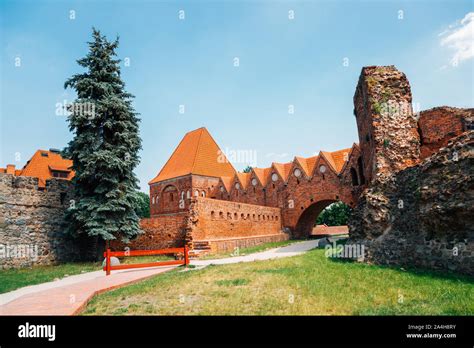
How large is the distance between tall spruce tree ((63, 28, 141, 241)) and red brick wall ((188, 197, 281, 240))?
3396mm

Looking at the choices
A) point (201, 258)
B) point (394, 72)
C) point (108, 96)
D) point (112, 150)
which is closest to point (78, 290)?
point (201, 258)

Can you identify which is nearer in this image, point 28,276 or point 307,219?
point 28,276

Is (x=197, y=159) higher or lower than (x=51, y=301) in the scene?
higher

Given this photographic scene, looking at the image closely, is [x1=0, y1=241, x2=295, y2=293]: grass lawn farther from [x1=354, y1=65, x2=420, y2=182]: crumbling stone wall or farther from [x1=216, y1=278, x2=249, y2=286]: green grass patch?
[x1=354, y1=65, x2=420, y2=182]: crumbling stone wall

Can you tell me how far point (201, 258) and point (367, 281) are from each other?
363 inches

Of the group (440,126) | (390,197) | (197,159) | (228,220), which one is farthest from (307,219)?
(390,197)

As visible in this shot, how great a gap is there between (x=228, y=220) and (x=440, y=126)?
13.2m

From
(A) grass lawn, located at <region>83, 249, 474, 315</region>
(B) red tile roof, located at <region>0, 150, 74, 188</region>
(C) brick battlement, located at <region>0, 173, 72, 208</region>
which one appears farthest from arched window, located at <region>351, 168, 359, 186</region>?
(B) red tile roof, located at <region>0, 150, 74, 188</region>

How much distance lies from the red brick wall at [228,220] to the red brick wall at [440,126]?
11610 millimetres

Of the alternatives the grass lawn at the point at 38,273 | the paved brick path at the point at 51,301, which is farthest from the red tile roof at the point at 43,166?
the paved brick path at the point at 51,301

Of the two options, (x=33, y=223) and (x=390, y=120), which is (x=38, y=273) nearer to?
(x=33, y=223)

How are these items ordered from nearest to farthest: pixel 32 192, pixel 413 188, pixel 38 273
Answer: pixel 413 188 < pixel 38 273 < pixel 32 192

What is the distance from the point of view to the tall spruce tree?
1374 cm

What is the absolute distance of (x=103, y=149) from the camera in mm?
14648
